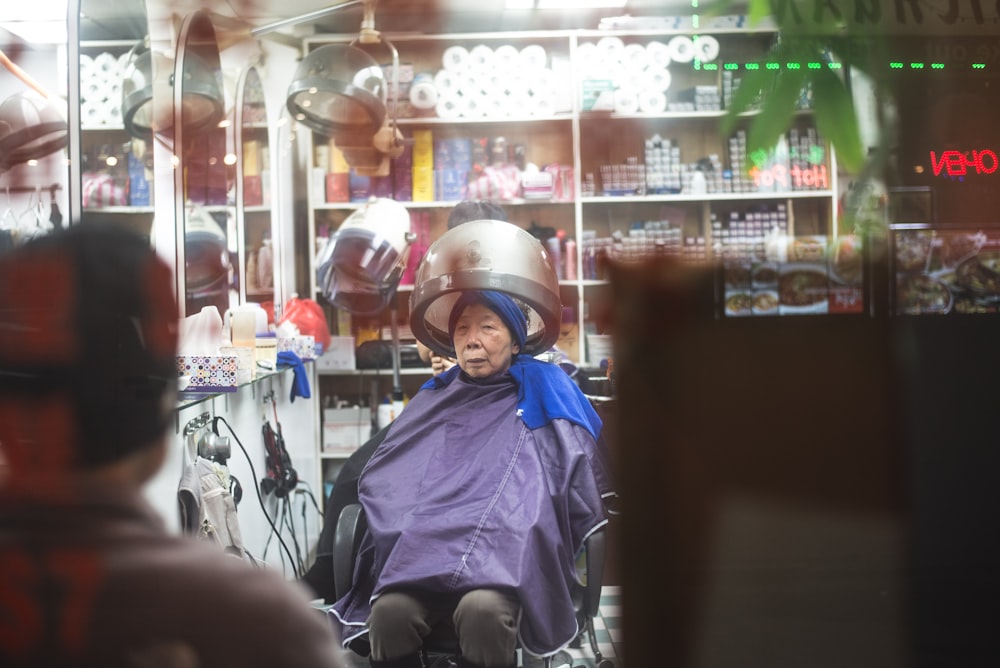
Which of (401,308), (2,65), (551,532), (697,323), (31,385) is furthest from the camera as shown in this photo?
(401,308)

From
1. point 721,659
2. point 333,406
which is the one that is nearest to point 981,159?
point 721,659

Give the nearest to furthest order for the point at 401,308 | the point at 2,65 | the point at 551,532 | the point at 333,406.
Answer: the point at 2,65 < the point at 551,532 < the point at 401,308 < the point at 333,406

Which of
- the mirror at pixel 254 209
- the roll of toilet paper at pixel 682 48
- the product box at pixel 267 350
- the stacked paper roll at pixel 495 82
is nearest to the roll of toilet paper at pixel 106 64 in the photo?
the stacked paper roll at pixel 495 82

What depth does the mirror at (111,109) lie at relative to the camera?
1141 millimetres

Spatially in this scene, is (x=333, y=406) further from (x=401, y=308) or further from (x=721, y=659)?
(x=721, y=659)

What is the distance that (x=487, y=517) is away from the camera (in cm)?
183

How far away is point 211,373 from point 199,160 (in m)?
0.56

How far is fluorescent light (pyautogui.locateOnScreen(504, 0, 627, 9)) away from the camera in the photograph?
3.40 feet

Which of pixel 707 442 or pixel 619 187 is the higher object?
pixel 619 187

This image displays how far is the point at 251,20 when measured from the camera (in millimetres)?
1114

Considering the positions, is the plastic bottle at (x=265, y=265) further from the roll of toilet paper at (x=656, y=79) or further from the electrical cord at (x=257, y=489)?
the roll of toilet paper at (x=656, y=79)

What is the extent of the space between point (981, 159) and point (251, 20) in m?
0.94

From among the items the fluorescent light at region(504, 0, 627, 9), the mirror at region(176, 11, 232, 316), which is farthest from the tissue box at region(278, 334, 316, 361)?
the fluorescent light at region(504, 0, 627, 9)

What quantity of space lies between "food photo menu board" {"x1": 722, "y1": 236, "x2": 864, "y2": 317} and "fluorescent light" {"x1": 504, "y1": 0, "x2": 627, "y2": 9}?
34 centimetres
